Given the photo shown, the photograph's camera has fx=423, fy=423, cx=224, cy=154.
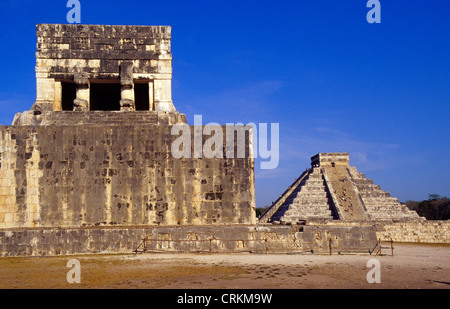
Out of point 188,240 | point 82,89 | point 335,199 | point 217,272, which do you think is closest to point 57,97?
point 82,89

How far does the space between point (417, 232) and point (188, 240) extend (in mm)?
25994

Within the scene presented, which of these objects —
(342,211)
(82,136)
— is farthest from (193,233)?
(342,211)

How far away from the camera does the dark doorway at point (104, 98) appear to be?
1706cm

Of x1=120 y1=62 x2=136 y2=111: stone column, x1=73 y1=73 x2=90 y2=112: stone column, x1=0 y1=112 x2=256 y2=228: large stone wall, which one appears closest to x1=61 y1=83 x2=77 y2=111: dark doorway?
x1=73 y1=73 x2=90 y2=112: stone column

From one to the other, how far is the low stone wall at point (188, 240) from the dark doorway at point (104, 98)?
6930 millimetres

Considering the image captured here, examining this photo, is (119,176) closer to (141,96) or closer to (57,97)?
(57,97)

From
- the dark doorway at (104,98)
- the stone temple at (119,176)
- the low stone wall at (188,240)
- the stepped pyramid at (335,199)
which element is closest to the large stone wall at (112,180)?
the stone temple at (119,176)

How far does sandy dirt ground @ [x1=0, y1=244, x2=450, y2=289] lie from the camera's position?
24.6 ft

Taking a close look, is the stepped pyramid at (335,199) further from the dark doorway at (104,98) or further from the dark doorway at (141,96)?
the dark doorway at (104,98)

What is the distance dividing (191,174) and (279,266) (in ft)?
15.0

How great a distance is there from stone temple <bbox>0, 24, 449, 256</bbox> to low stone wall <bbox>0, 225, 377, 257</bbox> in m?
0.03

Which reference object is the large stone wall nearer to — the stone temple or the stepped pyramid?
the stone temple

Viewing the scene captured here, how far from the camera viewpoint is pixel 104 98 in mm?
17641
